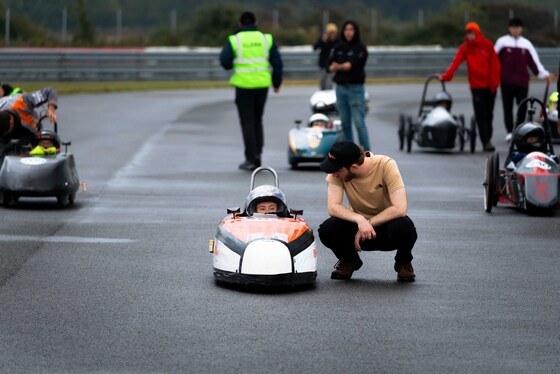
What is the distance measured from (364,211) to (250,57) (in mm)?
8736

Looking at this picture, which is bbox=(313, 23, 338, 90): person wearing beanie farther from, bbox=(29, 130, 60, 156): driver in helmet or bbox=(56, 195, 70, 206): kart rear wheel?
bbox=(56, 195, 70, 206): kart rear wheel

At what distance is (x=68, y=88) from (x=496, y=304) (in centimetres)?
3009

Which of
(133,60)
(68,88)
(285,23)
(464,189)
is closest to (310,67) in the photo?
(133,60)

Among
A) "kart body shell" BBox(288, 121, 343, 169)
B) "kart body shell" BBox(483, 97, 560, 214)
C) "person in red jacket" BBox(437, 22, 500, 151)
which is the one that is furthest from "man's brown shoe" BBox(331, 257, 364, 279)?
"person in red jacket" BBox(437, 22, 500, 151)

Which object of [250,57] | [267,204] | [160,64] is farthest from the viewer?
[160,64]

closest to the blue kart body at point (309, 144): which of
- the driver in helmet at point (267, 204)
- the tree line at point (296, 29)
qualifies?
the driver in helmet at point (267, 204)

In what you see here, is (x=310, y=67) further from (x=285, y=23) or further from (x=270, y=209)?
(x=270, y=209)

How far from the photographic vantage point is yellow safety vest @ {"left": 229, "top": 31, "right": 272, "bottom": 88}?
18.5m

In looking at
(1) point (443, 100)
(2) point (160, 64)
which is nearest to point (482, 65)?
(1) point (443, 100)

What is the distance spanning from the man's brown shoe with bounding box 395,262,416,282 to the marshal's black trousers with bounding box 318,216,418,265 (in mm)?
32

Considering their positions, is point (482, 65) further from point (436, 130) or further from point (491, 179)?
point (491, 179)

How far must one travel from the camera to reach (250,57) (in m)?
18.6

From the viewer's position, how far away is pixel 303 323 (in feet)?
27.8

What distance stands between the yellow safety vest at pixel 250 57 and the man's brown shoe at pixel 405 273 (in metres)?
8.80
